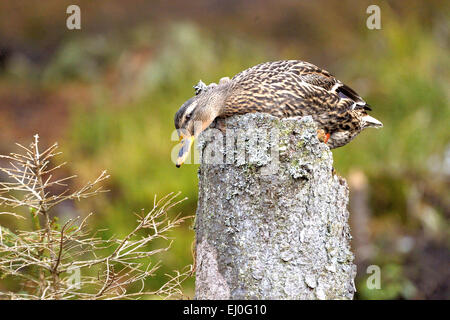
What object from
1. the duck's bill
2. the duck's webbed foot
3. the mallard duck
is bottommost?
the duck's bill

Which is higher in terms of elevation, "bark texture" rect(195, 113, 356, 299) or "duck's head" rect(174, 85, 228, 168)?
"duck's head" rect(174, 85, 228, 168)

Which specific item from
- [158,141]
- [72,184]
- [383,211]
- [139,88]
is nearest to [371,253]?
[383,211]

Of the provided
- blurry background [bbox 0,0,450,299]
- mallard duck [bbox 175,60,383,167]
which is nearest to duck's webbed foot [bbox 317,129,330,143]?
mallard duck [bbox 175,60,383,167]

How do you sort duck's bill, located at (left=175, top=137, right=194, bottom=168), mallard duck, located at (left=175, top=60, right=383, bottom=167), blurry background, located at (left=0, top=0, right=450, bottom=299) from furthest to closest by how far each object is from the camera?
1. blurry background, located at (left=0, top=0, right=450, bottom=299)
2. mallard duck, located at (left=175, top=60, right=383, bottom=167)
3. duck's bill, located at (left=175, top=137, right=194, bottom=168)

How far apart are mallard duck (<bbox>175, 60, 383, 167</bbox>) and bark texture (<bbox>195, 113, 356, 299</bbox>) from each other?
503 mm

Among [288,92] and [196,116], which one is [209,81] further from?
[196,116]

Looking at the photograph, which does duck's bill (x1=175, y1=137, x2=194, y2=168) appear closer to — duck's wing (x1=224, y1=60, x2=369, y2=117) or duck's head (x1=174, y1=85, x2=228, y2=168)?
duck's head (x1=174, y1=85, x2=228, y2=168)

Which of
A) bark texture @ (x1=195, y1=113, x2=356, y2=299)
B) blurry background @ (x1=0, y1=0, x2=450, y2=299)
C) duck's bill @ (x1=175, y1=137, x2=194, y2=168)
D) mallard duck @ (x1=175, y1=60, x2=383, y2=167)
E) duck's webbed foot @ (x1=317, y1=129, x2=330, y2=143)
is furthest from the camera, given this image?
blurry background @ (x1=0, y1=0, x2=450, y2=299)

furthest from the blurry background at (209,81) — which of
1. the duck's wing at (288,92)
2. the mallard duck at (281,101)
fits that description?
the duck's wing at (288,92)

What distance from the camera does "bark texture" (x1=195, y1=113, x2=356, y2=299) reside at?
→ 2.95 m

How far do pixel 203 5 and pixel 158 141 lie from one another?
4.51 meters

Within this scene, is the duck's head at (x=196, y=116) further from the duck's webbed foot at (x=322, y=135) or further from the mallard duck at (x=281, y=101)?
the duck's webbed foot at (x=322, y=135)

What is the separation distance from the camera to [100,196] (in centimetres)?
745

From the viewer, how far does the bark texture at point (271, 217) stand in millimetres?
2947
